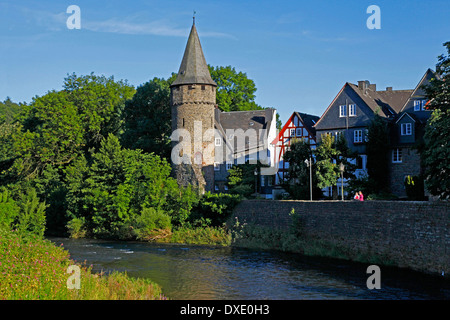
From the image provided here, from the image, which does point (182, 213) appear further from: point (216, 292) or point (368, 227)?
point (216, 292)

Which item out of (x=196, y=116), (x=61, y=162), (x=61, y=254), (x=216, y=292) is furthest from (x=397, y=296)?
(x=61, y=162)

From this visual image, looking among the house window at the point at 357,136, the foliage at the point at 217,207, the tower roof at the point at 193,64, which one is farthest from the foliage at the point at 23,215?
the house window at the point at 357,136

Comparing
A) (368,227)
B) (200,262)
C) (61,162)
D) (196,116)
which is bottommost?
(200,262)

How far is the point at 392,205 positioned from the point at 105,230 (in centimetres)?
2292

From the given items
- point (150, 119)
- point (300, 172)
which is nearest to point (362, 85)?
point (300, 172)

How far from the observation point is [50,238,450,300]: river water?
19.8 metres

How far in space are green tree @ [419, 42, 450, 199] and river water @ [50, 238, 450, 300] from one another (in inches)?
163

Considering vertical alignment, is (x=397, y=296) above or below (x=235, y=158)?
below

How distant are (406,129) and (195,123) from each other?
18152 millimetres

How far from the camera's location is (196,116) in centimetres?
4847

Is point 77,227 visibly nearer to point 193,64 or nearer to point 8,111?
point 193,64

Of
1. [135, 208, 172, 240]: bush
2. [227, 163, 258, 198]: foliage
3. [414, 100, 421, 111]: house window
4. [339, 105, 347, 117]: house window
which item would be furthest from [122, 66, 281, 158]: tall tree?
[414, 100, 421, 111]: house window

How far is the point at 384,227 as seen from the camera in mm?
25969

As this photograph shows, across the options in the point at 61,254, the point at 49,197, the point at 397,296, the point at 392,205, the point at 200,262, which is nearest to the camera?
the point at 397,296
